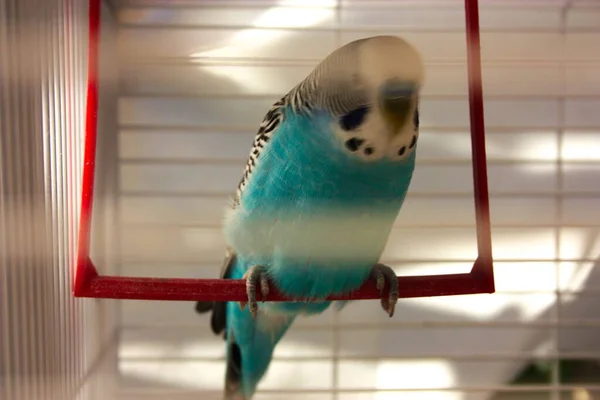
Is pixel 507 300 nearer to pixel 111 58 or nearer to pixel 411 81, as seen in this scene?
pixel 411 81

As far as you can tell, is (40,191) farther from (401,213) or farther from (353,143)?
(401,213)

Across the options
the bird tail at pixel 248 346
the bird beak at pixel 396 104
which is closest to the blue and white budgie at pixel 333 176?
the bird beak at pixel 396 104

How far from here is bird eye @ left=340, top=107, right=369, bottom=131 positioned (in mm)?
525

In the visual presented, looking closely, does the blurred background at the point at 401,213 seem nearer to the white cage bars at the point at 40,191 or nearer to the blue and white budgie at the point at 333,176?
the white cage bars at the point at 40,191

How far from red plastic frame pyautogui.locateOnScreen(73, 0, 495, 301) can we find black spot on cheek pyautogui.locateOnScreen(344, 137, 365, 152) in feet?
0.41

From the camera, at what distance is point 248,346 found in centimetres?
90

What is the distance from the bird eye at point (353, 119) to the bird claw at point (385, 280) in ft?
0.66

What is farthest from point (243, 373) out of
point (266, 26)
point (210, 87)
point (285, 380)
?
point (266, 26)

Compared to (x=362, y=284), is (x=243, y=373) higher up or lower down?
lower down

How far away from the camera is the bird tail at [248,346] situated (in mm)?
882

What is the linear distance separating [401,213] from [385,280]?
34 cm

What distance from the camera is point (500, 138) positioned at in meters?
1.01

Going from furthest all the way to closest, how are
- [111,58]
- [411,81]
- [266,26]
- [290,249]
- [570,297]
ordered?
A: [570,297] < [266,26] < [111,58] < [290,249] < [411,81]

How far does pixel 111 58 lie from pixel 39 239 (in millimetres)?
308
